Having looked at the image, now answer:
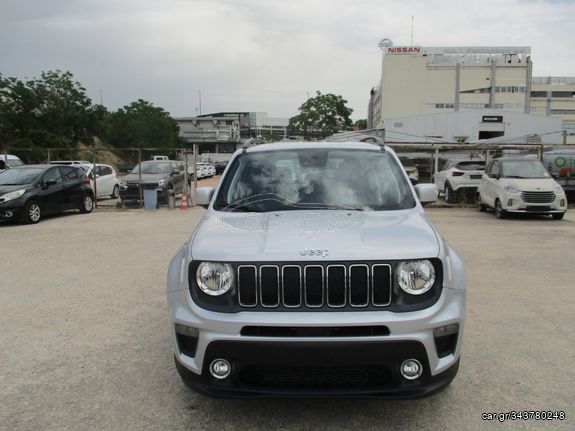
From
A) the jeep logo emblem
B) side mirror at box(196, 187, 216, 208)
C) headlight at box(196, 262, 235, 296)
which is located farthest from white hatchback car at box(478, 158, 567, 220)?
headlight at box(196, 262, 235, 296)

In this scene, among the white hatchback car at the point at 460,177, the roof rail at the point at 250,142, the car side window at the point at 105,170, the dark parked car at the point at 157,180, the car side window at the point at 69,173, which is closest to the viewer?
the roof rail at the point at 250,142

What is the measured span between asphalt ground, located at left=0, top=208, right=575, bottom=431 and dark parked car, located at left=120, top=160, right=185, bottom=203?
903 centimetres

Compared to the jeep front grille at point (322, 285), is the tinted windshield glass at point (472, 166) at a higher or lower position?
higher

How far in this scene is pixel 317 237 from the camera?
307cm

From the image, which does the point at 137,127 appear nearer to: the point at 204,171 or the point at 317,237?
the point at 204,171

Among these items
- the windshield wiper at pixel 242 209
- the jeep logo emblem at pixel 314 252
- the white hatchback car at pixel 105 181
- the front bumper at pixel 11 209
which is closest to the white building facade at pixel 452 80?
the white hatchback car at pixel 105 181

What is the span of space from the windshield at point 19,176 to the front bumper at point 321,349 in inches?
494

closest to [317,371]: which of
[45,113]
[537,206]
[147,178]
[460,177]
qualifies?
[537,206]

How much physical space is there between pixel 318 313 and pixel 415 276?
2.04 feet

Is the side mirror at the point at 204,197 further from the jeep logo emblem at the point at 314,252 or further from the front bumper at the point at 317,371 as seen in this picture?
the front bumper at the point at 317,371

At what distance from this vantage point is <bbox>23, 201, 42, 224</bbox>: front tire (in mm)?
13009

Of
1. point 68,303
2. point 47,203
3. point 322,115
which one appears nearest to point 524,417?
point 68,303

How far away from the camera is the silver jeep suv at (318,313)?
9.12 ft

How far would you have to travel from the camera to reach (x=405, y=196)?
13.3ft
